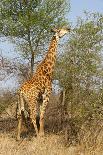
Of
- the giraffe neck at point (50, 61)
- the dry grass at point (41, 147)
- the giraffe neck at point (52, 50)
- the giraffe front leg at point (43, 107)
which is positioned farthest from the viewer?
the giraffe neck at point (52, 50)

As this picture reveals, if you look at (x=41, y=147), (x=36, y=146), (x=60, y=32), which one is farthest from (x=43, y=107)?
(x=41, y=147)

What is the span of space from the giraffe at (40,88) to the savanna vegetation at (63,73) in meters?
0.30

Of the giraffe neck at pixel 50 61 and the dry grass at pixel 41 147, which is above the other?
the giraffe neck at pixel 50 61

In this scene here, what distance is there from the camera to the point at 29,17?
18594 mm

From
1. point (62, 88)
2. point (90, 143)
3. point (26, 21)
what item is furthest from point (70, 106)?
point (26, 21)

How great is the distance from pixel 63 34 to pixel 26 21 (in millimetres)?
1818

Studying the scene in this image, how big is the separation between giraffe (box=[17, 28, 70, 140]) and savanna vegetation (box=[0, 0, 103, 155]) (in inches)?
12.0

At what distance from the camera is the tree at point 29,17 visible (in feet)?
61.4

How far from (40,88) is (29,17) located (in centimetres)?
313

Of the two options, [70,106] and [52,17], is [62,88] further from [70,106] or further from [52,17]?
[52,17]

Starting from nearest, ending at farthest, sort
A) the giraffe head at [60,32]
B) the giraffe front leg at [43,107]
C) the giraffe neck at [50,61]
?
the giraffe front leg at [43,107] < the giraffe head at [60,32] < the giraffe neck at [50,61]

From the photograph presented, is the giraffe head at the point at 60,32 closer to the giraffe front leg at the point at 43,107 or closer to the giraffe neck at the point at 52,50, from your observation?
the giraffe neck at the point at 52,50

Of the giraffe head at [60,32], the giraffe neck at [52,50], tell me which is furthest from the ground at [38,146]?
the giraffe head at [60,32]

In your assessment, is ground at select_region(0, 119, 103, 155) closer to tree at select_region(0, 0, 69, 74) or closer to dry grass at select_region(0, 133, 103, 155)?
dry grass at select_region(0, 133, 103, 155)
